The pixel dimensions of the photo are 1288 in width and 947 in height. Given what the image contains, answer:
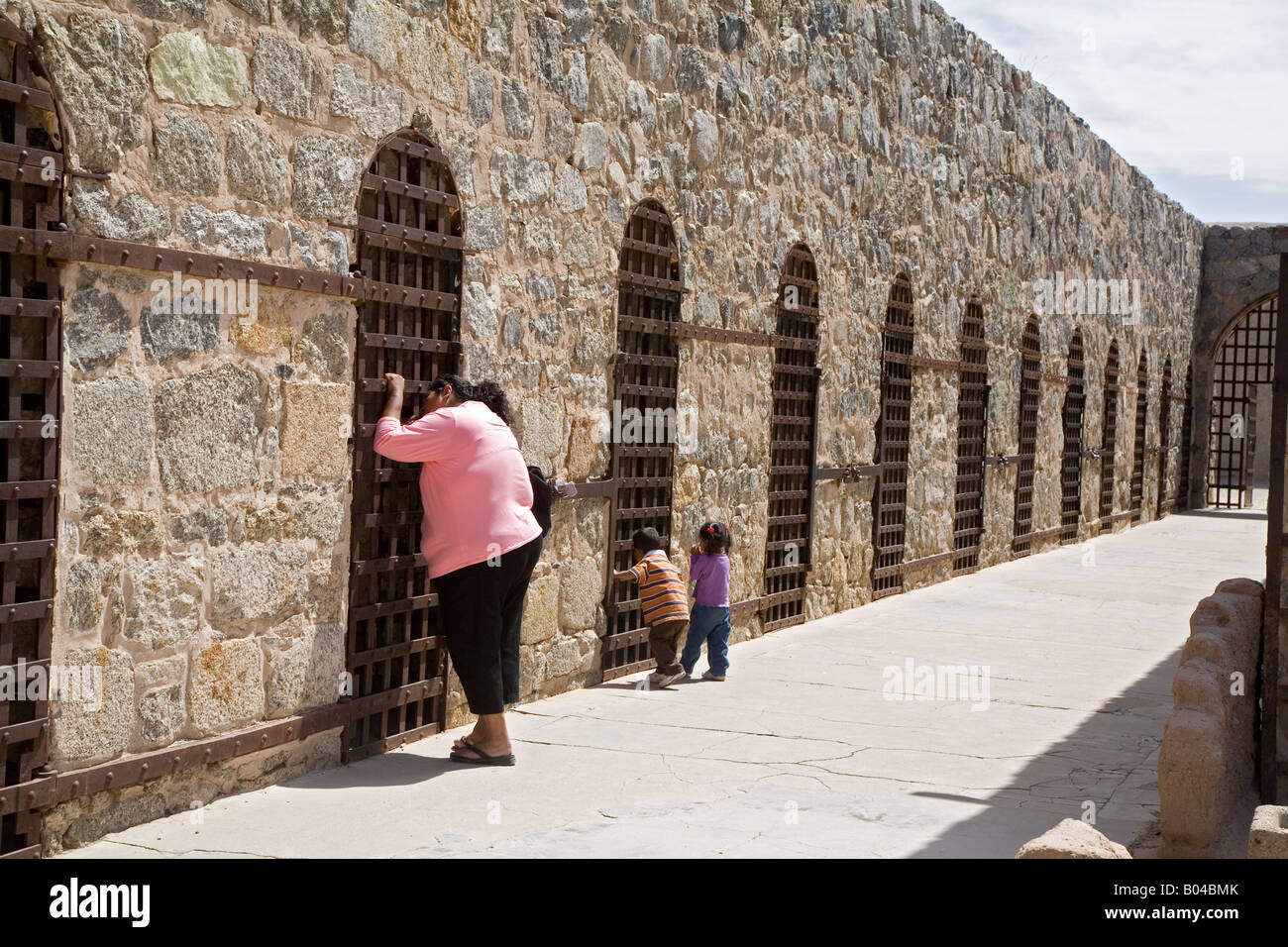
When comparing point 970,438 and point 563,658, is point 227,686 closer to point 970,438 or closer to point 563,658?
point 563,658

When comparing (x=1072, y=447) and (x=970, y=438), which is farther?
(x=1072, y=447)

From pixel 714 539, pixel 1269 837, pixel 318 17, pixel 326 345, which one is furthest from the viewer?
pixel 714 539

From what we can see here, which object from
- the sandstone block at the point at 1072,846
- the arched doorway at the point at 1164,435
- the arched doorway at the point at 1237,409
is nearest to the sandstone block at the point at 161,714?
the sandstone block at the point at 1072,846

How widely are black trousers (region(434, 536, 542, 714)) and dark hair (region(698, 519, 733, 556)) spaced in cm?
203

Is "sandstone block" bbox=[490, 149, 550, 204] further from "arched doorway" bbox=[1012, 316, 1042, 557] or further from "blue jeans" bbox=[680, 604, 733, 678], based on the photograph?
"arched doorway" bbox=[1012, 316, 1042, 557]

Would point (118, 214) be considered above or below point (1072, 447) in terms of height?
above

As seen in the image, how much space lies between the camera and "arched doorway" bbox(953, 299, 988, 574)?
12359 mm

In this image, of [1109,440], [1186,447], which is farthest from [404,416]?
[1186,447]

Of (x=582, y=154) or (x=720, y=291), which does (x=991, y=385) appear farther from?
(x=582, y=154)

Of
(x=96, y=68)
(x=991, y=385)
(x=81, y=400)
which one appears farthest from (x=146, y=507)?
(x=991, y=385)

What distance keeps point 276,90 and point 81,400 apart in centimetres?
133

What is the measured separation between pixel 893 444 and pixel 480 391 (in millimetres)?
5850

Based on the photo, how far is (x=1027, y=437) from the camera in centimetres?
1434

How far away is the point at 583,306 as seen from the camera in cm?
666
